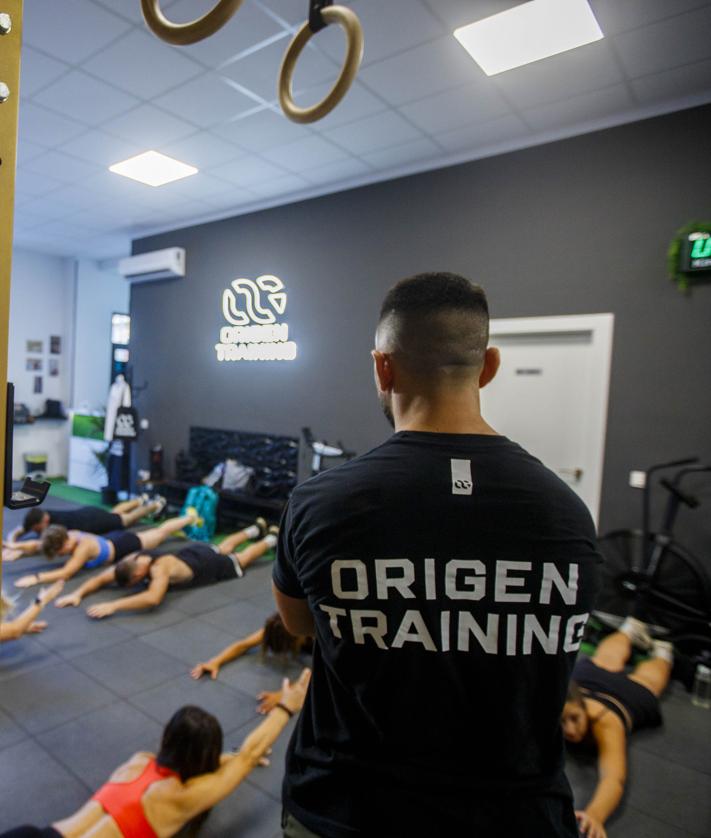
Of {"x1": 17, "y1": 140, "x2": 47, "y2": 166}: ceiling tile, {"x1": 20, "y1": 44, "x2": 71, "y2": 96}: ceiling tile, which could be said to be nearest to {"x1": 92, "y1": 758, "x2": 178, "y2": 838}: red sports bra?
{"x1": 20, "y1": 44, "x2": 71, "y2": 96}: ceiling tile

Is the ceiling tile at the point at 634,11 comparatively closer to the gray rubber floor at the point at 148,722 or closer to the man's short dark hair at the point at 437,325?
the man's short dark hair at the point at 437,325

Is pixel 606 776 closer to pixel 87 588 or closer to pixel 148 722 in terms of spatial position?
pixel 148 722

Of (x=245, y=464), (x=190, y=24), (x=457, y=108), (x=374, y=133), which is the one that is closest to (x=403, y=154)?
(x=374, y=133)

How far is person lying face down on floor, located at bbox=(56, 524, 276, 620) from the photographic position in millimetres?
3580

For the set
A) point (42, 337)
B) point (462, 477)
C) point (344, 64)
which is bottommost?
point (462, 477)

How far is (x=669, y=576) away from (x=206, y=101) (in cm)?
433

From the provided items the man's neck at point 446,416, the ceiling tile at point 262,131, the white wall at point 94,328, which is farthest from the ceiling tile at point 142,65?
the white wall at point 94,328

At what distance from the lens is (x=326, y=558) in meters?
0.77

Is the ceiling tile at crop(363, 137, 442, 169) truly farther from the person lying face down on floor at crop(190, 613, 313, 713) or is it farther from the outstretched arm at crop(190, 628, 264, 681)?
the outstretched arm at crop(190, 628, 264, 681)

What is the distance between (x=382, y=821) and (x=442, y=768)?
0.11 metres

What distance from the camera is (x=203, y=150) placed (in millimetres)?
4293

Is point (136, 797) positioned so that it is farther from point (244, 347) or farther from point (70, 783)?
point (244, 347)

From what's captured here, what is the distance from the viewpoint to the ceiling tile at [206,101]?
3.32 m

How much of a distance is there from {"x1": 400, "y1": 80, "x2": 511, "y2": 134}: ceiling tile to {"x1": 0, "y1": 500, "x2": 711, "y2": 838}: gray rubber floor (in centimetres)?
367
